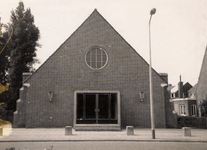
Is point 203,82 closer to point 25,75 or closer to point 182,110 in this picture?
point 182,110

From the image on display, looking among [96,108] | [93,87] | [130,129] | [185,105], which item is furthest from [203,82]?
[130,129]

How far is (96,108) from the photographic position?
17.2 m

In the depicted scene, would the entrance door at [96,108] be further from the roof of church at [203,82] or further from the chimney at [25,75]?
the roof of church at [203,82]

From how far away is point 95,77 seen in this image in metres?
18.1

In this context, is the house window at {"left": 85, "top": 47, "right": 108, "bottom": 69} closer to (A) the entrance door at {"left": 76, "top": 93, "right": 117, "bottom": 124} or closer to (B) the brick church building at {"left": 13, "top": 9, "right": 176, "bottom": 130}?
(B) the brick church building at {"left": 13, "top": 9, "right": 176, "bottom": 130}

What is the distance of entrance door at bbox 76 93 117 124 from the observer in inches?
672

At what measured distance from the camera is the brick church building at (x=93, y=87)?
57.3ft

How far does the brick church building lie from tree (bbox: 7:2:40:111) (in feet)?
18.8

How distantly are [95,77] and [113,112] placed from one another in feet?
11.9

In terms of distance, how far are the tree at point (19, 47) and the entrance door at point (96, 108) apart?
10.6 metres

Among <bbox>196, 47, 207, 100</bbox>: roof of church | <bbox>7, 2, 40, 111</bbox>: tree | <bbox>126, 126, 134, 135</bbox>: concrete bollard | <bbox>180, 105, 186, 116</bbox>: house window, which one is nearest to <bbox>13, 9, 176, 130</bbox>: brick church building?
<bbox>126, 126, 134, 135</bbox>: concrete bollard

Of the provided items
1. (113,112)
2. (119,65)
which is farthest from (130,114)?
(119,65)

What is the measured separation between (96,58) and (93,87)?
2.79 metres

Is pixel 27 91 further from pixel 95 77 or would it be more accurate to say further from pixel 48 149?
pixel 48 149
